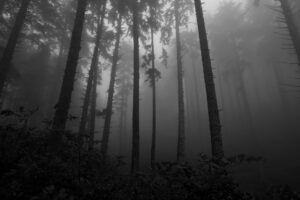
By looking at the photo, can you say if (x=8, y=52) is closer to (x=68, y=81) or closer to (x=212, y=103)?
(x=68, y=81)

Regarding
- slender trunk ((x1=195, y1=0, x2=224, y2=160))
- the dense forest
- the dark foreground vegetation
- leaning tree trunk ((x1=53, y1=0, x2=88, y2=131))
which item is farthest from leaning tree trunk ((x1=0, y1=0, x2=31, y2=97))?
slender trunk ((x1=195, y1=0, x2=224, y2=160))

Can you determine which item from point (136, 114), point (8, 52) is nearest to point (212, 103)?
point (136, 114)

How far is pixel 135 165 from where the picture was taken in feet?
33.6

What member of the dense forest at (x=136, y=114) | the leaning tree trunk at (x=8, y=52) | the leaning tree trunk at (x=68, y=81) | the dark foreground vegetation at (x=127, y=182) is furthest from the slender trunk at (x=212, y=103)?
the leaning tree trunk at (x=8, y=52)

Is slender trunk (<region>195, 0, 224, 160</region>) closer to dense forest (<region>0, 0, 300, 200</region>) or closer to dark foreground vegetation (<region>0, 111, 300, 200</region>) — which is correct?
dense forest (<region>0, 0, 300, 200</region>)

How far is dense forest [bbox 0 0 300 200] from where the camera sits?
4293 mm

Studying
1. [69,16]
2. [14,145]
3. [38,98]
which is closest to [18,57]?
[38,98]

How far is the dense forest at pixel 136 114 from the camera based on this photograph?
429 cm

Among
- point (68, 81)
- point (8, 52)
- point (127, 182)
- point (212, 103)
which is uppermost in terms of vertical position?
point (8, 52)

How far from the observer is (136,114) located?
1135 cm

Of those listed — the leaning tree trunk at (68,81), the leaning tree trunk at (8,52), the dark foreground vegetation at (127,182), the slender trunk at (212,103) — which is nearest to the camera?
the dark foreground vegetation at (127,182)

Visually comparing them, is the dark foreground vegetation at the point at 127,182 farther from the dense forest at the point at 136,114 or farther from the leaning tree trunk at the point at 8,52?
the leaning tree trunk at the point at 8,52

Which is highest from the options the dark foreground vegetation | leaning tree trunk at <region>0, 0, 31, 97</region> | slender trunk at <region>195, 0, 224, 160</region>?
leaning tree trunk at <region>0, 0, 31, 97</region>

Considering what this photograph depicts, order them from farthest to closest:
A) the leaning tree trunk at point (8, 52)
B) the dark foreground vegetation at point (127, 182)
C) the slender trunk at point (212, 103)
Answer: the leaning tree trunk at point (8, 52) < the slender trunk at point (212, 103) < the dark foreground vegetation at point (127, 182)
